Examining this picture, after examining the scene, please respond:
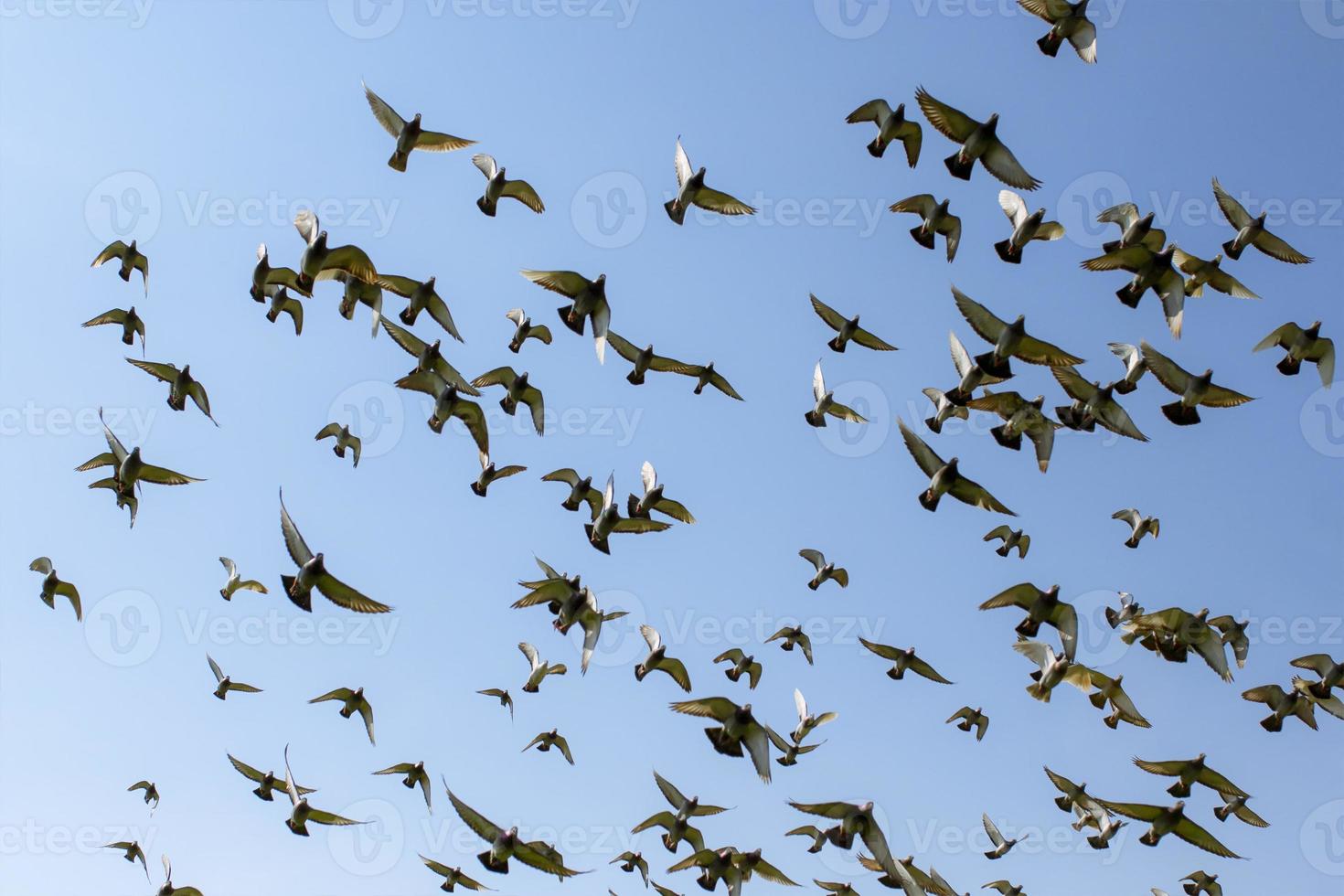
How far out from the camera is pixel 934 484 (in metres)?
19.6

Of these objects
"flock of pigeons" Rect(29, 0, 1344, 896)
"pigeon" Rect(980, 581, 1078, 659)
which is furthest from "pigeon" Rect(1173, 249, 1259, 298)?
"pigeon" Rect(980, 581, 1078, 659)

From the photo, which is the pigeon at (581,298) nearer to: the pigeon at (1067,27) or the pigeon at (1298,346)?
the pigeon at (1067,27)

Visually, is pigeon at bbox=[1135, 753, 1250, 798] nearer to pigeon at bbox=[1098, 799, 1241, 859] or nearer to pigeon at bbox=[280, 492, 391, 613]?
pigeon at bbox=[1098, 799, 1241, 859]

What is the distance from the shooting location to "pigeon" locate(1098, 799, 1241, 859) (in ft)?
61.7

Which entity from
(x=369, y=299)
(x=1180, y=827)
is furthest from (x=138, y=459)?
(x=1180, y=827)

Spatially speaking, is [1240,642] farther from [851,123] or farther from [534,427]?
[534,427]

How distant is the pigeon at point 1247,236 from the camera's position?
19062 millimetres

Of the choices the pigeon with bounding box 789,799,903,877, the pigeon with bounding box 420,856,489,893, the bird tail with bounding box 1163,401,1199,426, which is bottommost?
the pigeon with bounding box 420,856,489,893

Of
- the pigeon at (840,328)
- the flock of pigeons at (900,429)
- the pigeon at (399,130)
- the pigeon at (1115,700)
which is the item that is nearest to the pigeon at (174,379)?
the flock of pigeons at (900,429)

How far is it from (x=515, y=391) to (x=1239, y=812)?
15571mm

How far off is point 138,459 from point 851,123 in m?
14.0

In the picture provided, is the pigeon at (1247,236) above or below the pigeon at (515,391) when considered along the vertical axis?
above

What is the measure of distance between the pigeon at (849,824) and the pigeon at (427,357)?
9.33 metres

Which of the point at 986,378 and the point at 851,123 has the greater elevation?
the point at 851,123
